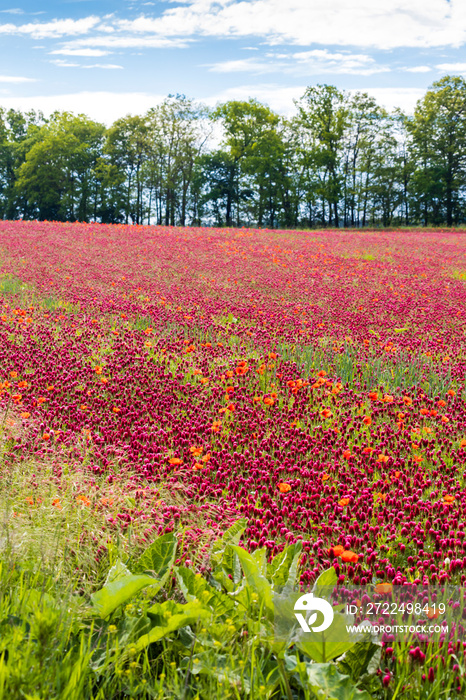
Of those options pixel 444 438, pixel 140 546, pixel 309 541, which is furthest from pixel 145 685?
pixel 444 438

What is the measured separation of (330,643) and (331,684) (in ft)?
0.51

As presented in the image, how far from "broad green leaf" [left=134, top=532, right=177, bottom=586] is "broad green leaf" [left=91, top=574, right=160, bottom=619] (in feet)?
1.38

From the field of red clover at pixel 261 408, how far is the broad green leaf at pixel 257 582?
26.2 inches

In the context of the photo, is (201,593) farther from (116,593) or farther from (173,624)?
(116,593)

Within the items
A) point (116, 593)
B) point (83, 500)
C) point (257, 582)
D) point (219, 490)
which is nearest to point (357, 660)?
point (257, 582)

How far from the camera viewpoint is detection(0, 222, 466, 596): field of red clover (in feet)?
12.7

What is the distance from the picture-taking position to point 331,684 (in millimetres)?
2254

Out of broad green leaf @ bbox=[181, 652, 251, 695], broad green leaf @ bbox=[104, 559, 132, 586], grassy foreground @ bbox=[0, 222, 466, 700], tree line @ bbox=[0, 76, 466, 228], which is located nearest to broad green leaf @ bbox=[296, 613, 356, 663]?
grassy foreground @ bbox=[0, 222, 466, 700]

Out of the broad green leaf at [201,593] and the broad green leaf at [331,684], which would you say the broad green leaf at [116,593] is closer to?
the broad green leaf at [201,593]

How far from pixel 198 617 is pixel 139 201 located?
6740 centimetres

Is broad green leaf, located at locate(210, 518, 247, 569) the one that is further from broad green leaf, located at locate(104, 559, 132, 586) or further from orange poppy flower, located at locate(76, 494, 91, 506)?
orange poppy flower, located at locate(76, 494, 91, 506)

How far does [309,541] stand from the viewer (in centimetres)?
360

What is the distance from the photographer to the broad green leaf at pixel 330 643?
2.36 metres

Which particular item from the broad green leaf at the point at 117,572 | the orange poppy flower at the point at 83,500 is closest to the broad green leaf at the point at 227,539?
the broad green leaf at the point at 117,572
